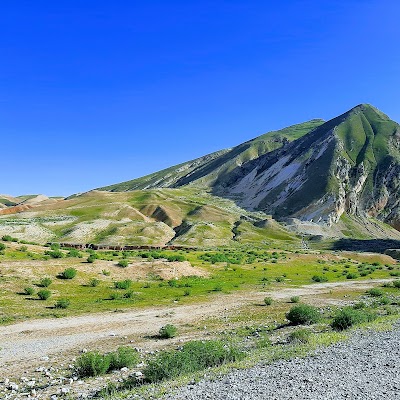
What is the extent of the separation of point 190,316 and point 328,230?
160 meters

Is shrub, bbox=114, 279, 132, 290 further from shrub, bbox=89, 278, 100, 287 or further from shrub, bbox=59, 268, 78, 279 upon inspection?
shrub, bbox=59, 268, 78, 279

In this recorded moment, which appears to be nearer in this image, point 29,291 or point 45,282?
point 29,291

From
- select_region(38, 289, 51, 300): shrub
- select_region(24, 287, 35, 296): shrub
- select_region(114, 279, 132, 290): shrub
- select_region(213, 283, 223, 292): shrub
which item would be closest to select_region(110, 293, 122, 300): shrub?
select_region(114, 279, 132, 290): shrub

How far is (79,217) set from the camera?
519 ft

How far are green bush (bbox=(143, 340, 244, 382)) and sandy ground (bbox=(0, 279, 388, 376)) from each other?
23.7 feet

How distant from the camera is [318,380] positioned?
1370 centimetres

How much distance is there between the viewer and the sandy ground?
2092cm

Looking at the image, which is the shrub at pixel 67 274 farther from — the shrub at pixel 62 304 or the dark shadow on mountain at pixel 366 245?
the dark shadow on mountain at pixel 366 245

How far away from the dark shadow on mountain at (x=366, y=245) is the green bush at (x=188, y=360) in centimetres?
12531

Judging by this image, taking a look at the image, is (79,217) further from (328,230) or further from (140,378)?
(140,378)

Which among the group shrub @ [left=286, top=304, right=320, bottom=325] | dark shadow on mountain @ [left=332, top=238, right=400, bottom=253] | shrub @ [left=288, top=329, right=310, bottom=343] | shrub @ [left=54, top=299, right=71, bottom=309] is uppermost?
shrub @ [left=54, top=299, right=71, bottom=309]

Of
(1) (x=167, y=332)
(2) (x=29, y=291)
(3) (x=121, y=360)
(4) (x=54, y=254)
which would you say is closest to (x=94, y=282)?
Answer: (2) (x=29, y=291)

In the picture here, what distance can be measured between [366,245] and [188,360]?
5440 inches

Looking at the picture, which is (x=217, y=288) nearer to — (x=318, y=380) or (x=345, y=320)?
(x=345, y=320)
